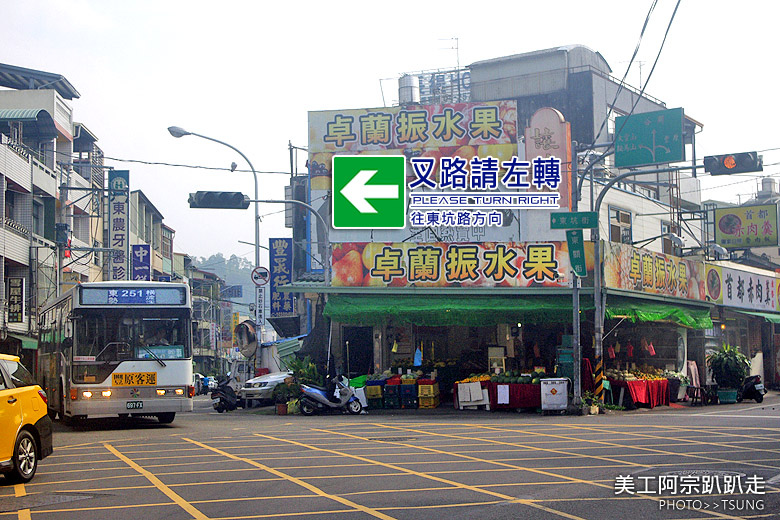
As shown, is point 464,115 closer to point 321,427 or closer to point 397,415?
point 397,415

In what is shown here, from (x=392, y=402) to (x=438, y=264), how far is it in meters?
4.40

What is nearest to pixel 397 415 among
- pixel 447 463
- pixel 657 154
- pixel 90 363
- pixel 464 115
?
pixel 90 363

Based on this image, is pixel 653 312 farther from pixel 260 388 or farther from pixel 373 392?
pixel 260 388

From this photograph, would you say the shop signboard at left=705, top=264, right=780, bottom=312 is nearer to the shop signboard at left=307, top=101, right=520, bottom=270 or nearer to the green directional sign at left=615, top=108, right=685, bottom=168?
the shop signboard at left=307, top=101, right=520, bottom=270

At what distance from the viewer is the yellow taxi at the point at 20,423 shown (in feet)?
34.0

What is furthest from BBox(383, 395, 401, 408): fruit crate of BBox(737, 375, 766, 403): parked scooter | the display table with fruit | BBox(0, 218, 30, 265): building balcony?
BBox(0, 218, 30, 265): building balcony

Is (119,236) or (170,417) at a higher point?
(119,236)

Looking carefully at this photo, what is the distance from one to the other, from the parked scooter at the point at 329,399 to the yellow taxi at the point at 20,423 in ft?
40.4

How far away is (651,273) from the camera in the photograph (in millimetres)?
27656

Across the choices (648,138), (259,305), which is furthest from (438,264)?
(259,305)

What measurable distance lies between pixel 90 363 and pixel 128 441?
2463 millimetres

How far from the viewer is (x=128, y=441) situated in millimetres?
16281

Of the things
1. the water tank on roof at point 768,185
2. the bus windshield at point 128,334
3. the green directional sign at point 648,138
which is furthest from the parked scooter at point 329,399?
the water tank on roof at point 768,185

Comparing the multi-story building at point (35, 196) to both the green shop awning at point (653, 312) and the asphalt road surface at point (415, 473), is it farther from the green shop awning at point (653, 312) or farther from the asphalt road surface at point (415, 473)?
the green shop awning at point (653, 312)
